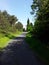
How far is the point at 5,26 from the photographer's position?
78.0 m

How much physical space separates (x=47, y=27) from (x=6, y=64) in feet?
39.1

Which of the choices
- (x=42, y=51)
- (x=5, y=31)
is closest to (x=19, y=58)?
(x=42, y=51)

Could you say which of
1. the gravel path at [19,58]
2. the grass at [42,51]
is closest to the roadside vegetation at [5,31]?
the grass at [42,51]

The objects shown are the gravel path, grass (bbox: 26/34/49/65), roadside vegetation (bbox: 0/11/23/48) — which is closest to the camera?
the gravel path

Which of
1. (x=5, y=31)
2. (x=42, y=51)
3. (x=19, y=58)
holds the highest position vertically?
(x=19, y=58)

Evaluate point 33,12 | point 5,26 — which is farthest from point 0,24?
point 33,12

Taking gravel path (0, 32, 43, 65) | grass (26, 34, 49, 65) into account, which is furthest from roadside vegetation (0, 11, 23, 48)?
gravel path (0, 32, 43, 65)

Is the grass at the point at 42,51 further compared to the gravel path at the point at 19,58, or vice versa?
the grass at the point at 42,51

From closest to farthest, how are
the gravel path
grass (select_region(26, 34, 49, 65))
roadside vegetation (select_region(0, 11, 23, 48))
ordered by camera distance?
the gravel path, grass (select_region(26, 34, 49, 65)), roadside vegetation (select_region(0, 11, 23, 48))

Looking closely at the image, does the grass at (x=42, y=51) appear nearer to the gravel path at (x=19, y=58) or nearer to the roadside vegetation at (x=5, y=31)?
the gravel path at (x=19, y=58)

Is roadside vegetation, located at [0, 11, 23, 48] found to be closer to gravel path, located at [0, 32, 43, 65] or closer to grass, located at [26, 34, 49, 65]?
grass, located at [26, 34, 49, 65]

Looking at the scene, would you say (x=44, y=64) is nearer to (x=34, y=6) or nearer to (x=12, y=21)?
(x=34, y=6)

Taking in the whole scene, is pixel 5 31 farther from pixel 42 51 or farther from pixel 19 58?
pixel 19 58

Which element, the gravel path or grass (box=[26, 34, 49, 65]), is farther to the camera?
grass (box=[26, 34, 49, 65])
